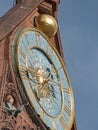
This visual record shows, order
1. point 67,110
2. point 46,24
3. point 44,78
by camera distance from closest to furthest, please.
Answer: point 44,78 < point 67,110 < point 46,24

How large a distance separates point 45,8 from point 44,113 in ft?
9.58

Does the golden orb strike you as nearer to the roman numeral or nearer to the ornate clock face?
the ornate clock face

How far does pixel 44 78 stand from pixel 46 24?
1468 mm

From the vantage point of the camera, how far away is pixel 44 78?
15195 mm

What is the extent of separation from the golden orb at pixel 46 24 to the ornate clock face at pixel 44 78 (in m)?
0.26

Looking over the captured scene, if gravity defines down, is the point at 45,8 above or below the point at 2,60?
above

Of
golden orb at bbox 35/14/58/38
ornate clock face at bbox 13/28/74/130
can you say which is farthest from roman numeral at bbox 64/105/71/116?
golden orb at bbox 35/14/58/38

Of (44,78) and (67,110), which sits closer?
(44,78)

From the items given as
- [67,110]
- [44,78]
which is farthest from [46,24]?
[67,110]

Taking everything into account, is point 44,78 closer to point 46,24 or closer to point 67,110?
point 67,110

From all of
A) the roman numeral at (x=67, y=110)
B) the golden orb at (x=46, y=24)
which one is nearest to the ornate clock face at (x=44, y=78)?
the roman numeral at (x=67, y=110)

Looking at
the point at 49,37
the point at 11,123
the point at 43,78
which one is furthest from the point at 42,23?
the point at 11,123

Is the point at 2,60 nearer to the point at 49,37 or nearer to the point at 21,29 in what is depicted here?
the point at 21,29

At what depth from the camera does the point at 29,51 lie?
50.4 feet
